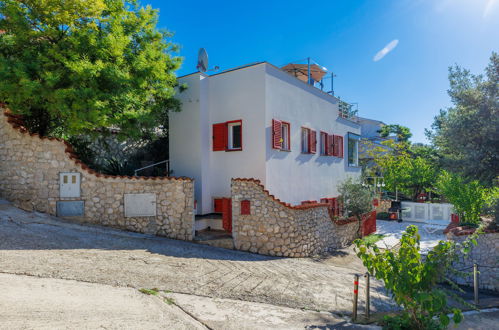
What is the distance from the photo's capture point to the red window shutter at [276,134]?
10.6 metres

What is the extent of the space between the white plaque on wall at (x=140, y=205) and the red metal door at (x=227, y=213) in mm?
2390

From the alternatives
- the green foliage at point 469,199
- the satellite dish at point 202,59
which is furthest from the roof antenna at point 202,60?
the green foliage at point 469,199

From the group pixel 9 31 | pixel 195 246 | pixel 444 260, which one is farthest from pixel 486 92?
pixel 9 31

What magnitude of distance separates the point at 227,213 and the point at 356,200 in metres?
6.58

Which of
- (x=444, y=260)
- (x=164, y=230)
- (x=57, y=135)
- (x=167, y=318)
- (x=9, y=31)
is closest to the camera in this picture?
(x=167, y=318)

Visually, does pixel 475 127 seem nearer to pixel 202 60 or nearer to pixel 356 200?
pixel 356 200

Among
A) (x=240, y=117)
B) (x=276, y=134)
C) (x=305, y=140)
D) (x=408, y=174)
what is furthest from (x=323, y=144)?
(x=408, y=174)

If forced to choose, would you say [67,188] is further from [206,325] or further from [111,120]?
Answer: [206,325]

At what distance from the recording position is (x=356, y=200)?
1265 centimetres

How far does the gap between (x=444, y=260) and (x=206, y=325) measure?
4.20 m

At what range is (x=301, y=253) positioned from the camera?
30.8 ft

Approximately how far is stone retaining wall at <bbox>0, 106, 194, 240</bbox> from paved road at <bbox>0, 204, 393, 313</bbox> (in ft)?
1.58

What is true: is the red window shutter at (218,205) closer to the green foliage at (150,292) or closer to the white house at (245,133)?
the white house at (245,133)

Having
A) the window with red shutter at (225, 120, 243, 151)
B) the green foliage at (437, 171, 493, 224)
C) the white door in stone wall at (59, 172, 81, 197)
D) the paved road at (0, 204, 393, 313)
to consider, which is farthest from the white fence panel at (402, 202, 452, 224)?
the white door in stone wall at (59, 172, 81, 197)
